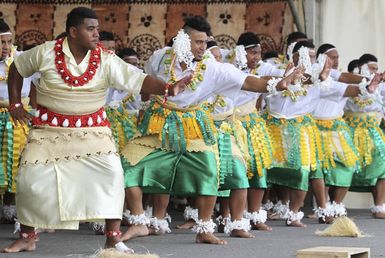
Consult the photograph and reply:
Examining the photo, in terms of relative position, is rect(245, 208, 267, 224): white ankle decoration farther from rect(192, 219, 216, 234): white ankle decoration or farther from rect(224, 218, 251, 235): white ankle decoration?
rect(192, 219, 216, 234): white ankle decoration

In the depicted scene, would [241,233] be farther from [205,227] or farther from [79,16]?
[79,16]

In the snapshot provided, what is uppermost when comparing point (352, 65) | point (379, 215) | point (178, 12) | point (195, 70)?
point (178, 12)

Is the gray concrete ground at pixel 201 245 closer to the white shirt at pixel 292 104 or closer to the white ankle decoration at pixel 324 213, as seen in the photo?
the white ankle decoration at pixel 324 213

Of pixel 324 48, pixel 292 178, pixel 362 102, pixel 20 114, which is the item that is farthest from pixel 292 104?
pixel 20 114

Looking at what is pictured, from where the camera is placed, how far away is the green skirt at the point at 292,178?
31.3 ft

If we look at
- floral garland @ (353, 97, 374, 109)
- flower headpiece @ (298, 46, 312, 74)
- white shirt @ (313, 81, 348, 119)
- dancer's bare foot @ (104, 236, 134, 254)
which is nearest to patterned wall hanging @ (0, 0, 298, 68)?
floral garland @ (353, 97, 374, 109)

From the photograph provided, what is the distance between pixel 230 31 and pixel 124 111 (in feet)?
8.46

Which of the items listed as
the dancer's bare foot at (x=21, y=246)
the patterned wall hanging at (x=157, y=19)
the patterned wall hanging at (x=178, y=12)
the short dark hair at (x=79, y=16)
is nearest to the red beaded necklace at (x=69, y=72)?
the short dark hair at (x=79, y=16)

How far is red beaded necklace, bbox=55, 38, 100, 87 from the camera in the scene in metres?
6.78

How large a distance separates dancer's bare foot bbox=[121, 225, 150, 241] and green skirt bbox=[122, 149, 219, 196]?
0.30 meters

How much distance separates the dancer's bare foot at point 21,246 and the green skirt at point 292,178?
3.20 meters

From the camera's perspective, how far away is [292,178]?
9.60 m

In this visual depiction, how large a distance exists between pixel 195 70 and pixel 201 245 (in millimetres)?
1231

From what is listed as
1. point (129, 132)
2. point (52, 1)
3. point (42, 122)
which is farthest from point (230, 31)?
point (42, 122)
